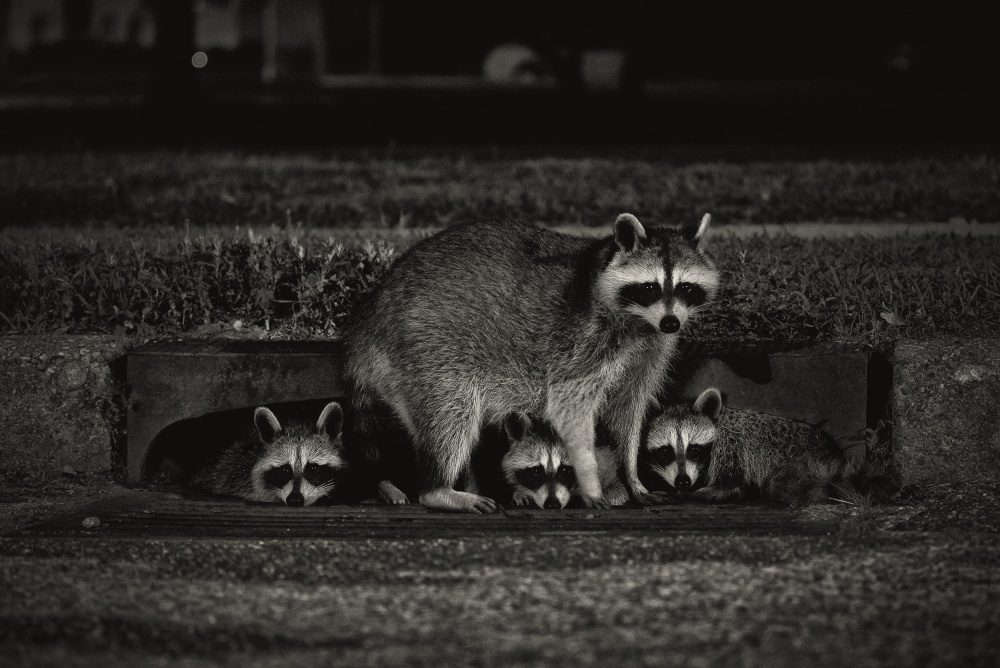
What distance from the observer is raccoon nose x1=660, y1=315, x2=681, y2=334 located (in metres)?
4.98

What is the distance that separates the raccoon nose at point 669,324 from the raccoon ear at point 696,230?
16.8 inches

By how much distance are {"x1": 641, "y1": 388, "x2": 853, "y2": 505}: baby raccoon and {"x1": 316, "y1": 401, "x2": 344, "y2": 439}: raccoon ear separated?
4.25ft

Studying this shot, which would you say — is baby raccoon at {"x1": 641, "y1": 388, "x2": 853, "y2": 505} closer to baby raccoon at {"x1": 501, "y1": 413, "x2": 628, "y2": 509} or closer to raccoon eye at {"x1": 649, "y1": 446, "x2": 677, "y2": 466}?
raccoon eye at {"x1": 649, "y1": 446, "x2": 677, "y2": 466}

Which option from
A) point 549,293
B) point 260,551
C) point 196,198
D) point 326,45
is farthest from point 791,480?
point 326,45

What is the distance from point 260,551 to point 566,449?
5.41 feet

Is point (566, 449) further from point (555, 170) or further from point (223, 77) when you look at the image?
point (223, 77)

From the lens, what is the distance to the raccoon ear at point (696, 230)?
5230mm

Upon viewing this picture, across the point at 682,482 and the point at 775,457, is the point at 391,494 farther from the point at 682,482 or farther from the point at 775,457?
the point at 775,457

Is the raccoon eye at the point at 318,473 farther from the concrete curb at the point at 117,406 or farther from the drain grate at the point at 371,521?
the concrete curb at the point at 117,406

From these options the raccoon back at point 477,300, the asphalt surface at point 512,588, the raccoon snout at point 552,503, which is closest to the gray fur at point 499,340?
the raccoon back at point 477,300

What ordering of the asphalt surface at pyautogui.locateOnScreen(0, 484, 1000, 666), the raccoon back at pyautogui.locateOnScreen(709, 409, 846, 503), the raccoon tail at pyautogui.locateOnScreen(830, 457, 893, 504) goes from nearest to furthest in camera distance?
the asphalt surface at pyautogui.locateOnScreen(0, 484, 1000, 666)
the raccoon tail at pyautogui.locateOnScreen(830, 457, 893, 504)
the raccoon back at pyautogui.locateOnScreen(709, 409, 846, 503)

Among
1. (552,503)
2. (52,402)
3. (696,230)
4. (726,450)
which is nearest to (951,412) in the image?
(726,450)

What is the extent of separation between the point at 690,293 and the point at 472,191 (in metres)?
4.28

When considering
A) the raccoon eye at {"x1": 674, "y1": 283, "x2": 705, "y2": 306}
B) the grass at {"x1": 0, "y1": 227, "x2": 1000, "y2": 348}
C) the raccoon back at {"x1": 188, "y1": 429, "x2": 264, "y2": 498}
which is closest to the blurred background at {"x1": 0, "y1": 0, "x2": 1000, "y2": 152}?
the grass at {"x1": 0, "y1": 227, "x2": 1000, "y2": 348}
